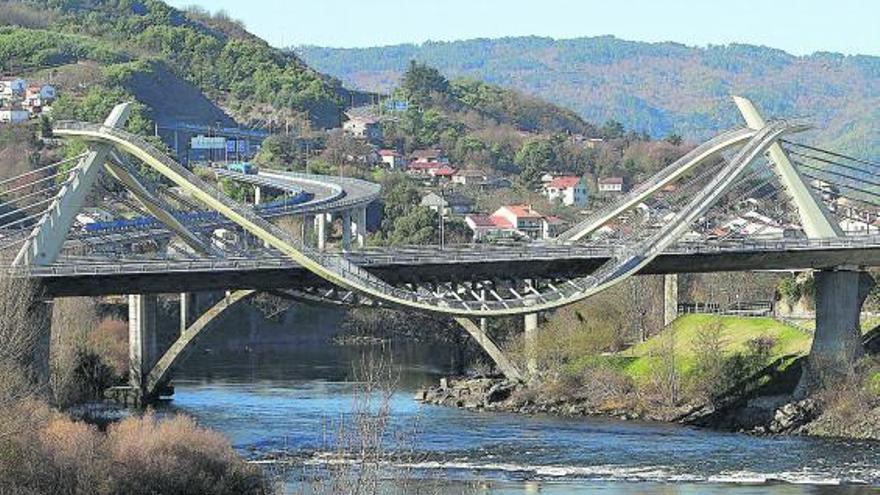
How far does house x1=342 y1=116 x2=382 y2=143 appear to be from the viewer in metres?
186

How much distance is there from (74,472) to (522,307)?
2380cm

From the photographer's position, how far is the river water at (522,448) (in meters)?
54.0

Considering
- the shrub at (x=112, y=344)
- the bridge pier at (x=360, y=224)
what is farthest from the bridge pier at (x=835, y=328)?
the bridge pier at (x=360, y=224)

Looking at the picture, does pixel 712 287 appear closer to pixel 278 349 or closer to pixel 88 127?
pixel 278 349

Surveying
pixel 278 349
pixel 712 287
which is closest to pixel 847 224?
pixel 712 287

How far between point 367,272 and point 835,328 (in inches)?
674

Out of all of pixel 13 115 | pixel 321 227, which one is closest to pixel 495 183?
pixel 13 115

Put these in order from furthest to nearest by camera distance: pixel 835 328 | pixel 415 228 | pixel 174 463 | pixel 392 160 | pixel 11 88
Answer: pixel 392 160, pixel 11 88, pixel 415 228, pixel 835 328, pixel 174 463

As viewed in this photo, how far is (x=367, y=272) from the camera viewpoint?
65875mm

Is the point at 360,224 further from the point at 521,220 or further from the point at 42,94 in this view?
the point at 42,94

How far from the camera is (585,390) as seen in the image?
249 ft

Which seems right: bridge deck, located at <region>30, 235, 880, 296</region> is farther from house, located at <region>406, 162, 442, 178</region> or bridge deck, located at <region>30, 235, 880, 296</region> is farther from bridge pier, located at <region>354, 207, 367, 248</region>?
house, located at <region>406, 162, 442, 178</region>

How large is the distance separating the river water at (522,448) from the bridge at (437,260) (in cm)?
404

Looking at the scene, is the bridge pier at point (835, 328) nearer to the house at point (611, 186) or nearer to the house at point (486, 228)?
the house at point (486, 228)
